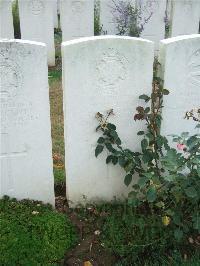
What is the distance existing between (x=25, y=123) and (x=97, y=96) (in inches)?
27.3

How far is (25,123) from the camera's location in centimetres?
373

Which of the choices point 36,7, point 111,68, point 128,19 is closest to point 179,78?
point 111,68

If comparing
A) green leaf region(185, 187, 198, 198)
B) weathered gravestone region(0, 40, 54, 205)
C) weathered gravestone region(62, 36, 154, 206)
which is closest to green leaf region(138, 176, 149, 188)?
green leaf region(185, 187, 198, 198)

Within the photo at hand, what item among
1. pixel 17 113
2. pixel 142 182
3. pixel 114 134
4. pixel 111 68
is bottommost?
pixel 142 182

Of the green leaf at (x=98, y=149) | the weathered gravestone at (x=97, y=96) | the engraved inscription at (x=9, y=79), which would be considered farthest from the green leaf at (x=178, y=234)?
the engraved inscription at (x=9, y=79)

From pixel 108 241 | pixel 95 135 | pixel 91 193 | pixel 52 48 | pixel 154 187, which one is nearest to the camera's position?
pixel 154 187

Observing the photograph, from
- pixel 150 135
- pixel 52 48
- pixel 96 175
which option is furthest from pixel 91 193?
pixel 52 48

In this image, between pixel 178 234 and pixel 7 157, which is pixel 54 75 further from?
pixel 178 234

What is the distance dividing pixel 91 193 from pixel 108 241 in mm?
634

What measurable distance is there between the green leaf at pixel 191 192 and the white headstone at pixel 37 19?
609 cm

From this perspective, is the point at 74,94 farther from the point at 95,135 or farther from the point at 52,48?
the point at 52,48

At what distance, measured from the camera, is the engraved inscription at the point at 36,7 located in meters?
8.38

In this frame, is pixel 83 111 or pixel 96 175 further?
pixel 96 175

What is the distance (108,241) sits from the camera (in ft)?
12.1
